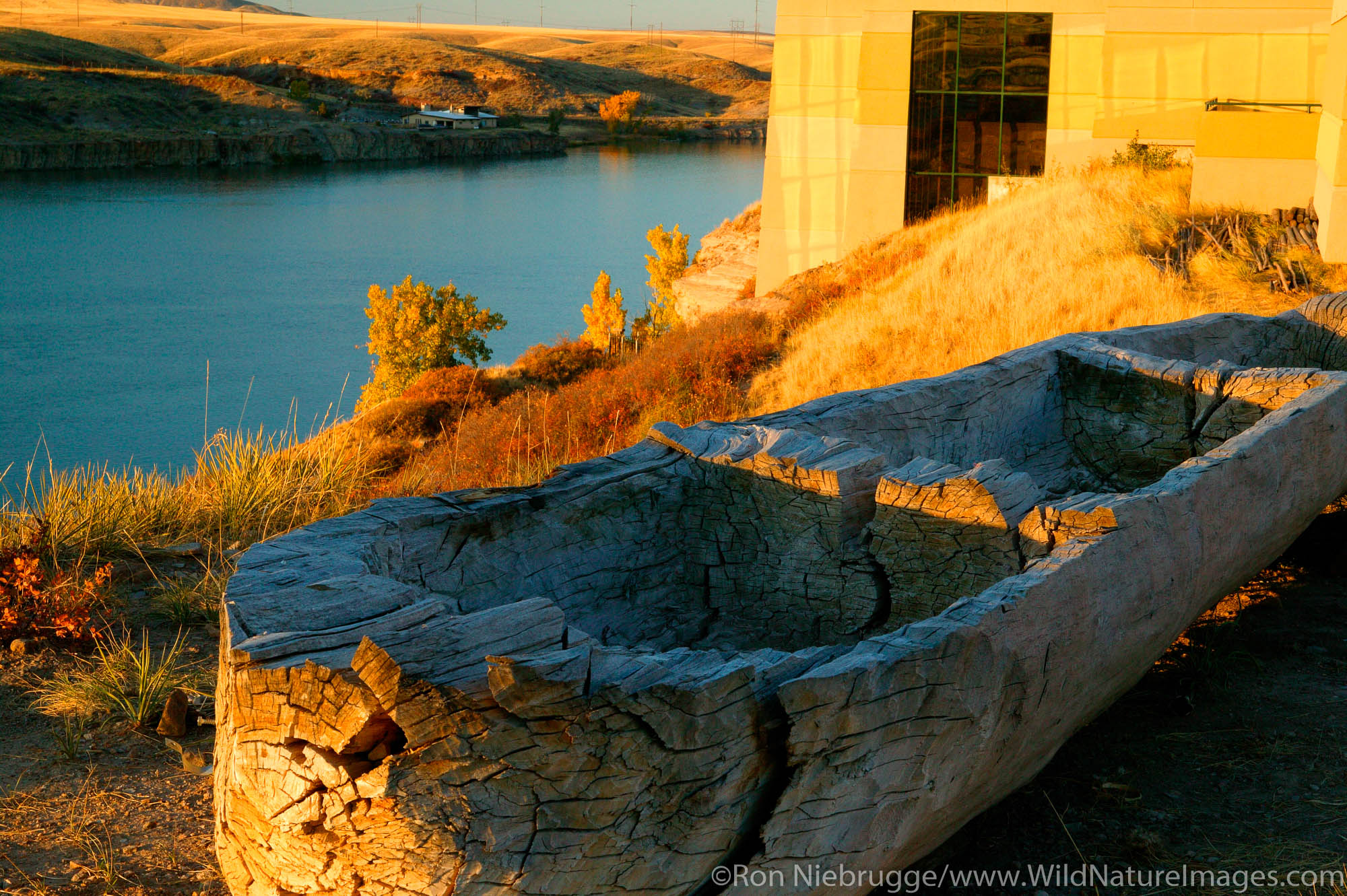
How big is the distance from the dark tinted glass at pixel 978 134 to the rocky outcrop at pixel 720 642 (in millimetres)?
13931

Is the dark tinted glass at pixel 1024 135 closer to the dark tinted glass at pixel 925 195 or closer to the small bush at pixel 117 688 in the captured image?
the dark tinted glass at pixel 925 195

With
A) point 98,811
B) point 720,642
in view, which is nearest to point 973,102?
point 720,642

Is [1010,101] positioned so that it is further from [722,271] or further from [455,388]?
[455,388]

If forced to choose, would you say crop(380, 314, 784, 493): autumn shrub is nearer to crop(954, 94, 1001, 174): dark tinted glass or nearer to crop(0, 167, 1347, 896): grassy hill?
crop(0, 167, 1347, 896): grassy hill

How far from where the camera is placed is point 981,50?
56.3 ft

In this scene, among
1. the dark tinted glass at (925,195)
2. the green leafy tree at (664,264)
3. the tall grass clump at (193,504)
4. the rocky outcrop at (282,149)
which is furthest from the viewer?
the rocky outcrop at (282,149)

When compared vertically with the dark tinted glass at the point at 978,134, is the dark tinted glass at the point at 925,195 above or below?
below

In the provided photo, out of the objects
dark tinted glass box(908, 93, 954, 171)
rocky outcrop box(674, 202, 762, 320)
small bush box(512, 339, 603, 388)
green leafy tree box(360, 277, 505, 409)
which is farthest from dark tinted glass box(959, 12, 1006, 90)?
green leafy tree box(360, 277, 505, 409)

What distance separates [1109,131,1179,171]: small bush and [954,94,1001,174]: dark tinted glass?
2.30 metres

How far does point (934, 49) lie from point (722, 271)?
22.2 feet

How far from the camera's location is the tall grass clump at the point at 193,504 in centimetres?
520

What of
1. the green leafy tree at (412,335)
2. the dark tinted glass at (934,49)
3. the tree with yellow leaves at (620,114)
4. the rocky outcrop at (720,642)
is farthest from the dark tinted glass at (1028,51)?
the tree with yellow leaves at (620,114)

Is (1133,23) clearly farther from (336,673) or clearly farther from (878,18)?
(336,673)

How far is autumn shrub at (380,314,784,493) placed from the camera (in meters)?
7.56
